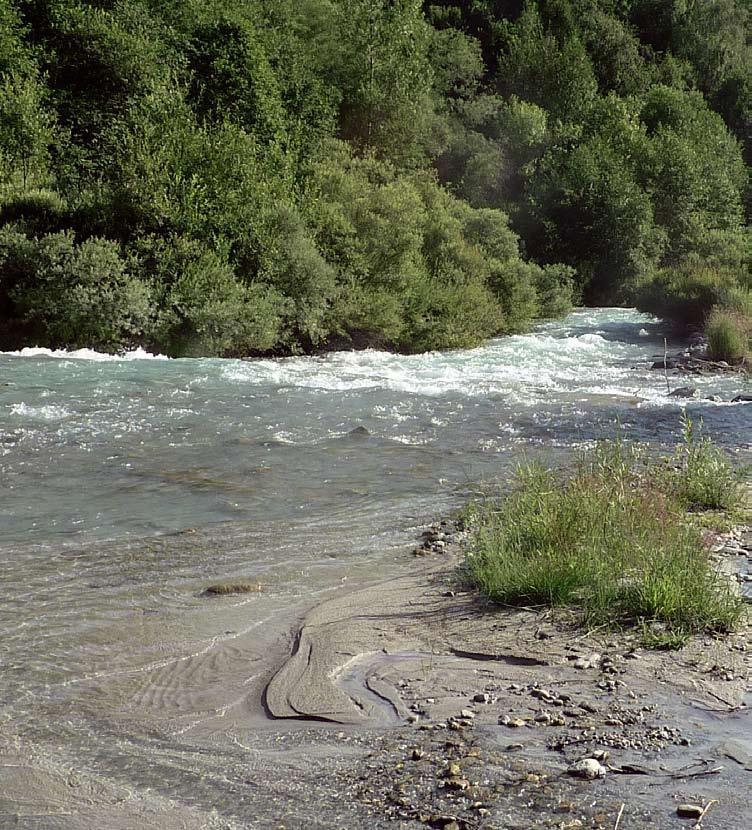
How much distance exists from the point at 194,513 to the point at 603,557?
4789 mm

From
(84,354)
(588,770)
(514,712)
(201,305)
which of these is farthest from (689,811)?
(201,305)

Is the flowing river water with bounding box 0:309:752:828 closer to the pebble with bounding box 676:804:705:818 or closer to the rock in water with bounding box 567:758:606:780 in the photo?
the rock in water with bounding box 567:758:606:780

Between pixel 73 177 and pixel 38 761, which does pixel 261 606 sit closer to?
pixel 38 761

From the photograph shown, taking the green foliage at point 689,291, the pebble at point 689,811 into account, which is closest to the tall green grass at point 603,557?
the pebble at point 689,811

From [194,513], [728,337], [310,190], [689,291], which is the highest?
[310,190]

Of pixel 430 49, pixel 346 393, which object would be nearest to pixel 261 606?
pixel 346 393

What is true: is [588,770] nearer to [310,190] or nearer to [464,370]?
[464,370]

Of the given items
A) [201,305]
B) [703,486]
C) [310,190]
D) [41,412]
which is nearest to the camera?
[703,486]

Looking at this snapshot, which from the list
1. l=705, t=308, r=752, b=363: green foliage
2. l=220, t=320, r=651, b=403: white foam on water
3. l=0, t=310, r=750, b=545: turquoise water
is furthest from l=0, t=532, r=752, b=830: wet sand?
l=705, t=308, r=752, b=363: green foliage

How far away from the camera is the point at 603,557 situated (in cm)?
702

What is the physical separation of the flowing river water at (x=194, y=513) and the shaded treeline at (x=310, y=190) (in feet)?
13.6

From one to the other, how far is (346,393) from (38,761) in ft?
47.8

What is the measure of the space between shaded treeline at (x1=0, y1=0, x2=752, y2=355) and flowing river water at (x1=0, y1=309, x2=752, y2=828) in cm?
413

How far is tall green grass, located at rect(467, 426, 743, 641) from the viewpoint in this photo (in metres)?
6.22
